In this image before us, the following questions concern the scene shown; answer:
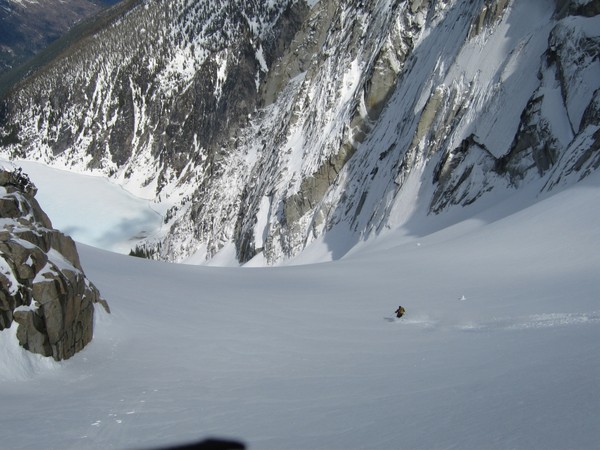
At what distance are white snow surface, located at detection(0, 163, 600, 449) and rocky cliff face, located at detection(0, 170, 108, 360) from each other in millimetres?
250

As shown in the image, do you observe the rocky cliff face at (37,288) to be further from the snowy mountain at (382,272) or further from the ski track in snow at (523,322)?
the ski track in snow at (523,322)

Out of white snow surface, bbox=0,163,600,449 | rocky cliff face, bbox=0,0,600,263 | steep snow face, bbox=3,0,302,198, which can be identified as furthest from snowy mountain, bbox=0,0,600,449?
steep snow face, bbox=3,0,302,198

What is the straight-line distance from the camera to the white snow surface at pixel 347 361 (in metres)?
5.03

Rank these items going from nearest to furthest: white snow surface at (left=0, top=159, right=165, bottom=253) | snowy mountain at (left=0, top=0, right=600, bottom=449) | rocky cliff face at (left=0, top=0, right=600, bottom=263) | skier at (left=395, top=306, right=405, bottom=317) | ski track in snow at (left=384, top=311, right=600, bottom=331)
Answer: snowy mountain at (left=0, top=0, right=600, bottom=449) → ski track in snow at (left=384, top=311, right=600, bottom=331) → skier at (left=395, top=306, right=405, bottom=317) → rocky cliff face at (left=0, top=0, right=600, bottom=263) → white snow surface at (left=0, top=159, right=165, bottom=253)

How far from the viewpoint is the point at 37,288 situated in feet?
27.0

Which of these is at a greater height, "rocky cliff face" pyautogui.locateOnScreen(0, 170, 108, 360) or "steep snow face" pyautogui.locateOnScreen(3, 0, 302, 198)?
"steep snow face" pyautogui.locateOnScreen(3, 0, 302, 198)

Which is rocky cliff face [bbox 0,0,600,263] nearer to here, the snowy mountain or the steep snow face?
the snowy mountain

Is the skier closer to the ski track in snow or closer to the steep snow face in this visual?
the ski track in snow

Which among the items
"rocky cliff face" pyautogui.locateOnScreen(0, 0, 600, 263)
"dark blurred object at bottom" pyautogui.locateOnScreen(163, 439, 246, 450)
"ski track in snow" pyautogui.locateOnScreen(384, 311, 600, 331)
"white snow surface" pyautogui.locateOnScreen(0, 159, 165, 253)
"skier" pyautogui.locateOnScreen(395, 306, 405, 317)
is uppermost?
"white snow surface" pyautogui.locateOnScreen(0, 159, 165, 253)

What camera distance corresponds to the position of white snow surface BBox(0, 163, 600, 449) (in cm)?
503

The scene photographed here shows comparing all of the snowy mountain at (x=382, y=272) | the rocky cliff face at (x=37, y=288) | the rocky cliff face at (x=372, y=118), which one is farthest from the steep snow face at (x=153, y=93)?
the rocky cliff face at (x=37, y=288)

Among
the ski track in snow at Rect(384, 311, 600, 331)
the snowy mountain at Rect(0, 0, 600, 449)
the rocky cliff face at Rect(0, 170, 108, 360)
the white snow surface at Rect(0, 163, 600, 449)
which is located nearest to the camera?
the white snow surface at Rect(0, 163, 600, 449)

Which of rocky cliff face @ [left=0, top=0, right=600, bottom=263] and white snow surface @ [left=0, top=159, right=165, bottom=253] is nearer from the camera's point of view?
rocky cliff face @ [left=0, top=0, right=600, bottom=263]

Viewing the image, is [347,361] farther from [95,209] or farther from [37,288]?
[95,209]
